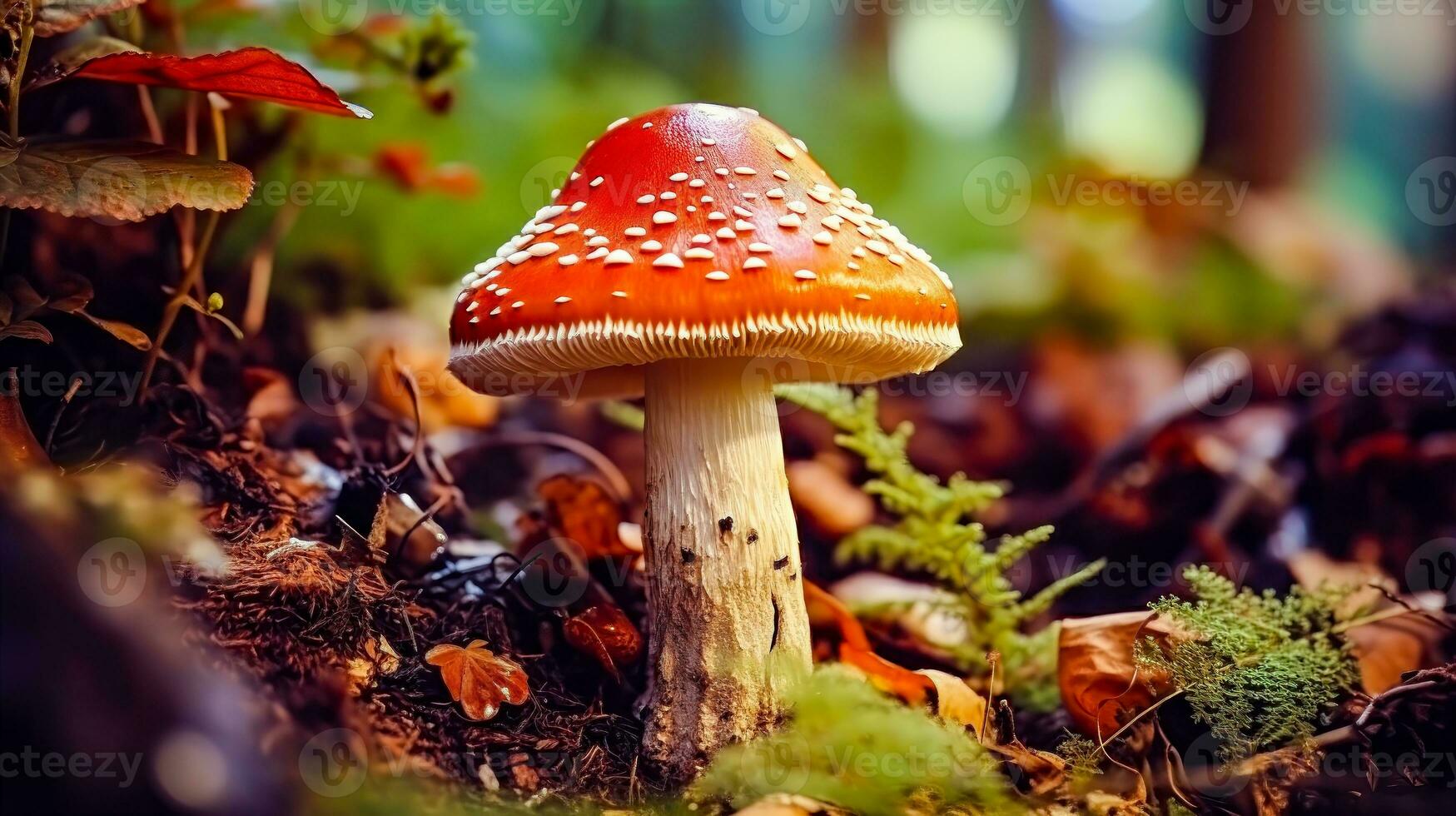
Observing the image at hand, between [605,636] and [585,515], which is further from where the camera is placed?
[585,515]

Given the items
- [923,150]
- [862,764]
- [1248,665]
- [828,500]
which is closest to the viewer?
[862,764]

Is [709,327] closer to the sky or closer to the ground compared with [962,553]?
closer to the sky

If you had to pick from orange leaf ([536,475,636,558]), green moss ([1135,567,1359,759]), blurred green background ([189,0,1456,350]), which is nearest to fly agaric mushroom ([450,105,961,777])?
orange leaf ([536,475,636,558])

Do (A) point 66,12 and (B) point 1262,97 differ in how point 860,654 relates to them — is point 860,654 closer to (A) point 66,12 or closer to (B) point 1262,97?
(A) point 66,12

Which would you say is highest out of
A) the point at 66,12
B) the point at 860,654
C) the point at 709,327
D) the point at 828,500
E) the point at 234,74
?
the point at 66,12

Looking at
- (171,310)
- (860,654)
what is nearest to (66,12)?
(171,310)

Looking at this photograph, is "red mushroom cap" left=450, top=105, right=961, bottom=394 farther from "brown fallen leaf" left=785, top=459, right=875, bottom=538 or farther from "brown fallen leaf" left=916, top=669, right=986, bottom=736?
"brown fallen leaf" left=785, top=459, right=875, bottom=538

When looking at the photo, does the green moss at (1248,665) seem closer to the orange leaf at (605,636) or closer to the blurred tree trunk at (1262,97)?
the orange leaf at (605,636)

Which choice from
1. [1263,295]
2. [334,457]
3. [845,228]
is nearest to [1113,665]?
[845,228]
